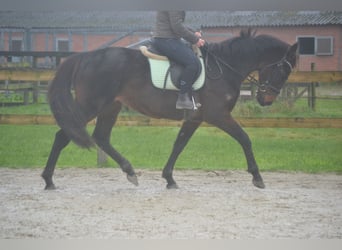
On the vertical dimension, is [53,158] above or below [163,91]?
below

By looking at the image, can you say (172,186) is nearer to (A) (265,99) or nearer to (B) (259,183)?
(B) (259,183)

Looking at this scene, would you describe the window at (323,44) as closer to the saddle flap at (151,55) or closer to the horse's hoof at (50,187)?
the saddle flap at (151,55)

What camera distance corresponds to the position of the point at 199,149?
4.89 m

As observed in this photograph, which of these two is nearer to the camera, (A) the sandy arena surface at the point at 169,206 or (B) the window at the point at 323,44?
(A) the sandy arena surface at the point at 169,206

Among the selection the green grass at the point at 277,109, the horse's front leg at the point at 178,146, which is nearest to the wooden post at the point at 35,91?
the green grass at the point at 277,109

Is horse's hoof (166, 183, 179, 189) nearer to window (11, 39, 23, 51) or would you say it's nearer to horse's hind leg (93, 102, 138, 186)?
horse's hind leg (93, 102, 138, 186)

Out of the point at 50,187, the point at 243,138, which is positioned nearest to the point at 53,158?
the point at 50,187

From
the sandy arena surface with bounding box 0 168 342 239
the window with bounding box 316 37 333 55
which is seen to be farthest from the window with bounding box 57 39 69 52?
the window with bounding box 316 37 333 55

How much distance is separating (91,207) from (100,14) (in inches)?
50.3

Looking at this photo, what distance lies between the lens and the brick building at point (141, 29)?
466 centimetres

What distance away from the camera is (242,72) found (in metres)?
4.82

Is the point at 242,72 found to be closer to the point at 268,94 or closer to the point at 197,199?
the point at 268,94

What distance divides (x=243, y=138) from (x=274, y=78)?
46cm

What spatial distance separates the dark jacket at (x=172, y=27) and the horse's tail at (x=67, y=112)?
70 cm
